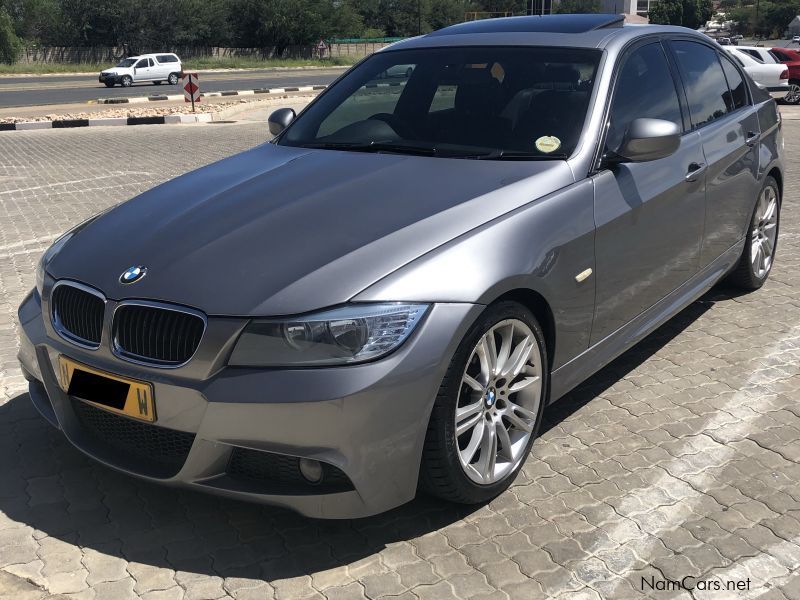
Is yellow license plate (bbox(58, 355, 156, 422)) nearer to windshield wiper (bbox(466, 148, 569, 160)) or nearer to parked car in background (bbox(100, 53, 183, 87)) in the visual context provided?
windshield wiper (bbox(466, 148, 569, 160))

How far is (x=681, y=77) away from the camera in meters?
4.50

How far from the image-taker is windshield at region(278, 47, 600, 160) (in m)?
3.73

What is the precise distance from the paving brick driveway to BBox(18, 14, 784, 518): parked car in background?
227mm

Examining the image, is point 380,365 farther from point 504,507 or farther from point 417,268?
point 504,507

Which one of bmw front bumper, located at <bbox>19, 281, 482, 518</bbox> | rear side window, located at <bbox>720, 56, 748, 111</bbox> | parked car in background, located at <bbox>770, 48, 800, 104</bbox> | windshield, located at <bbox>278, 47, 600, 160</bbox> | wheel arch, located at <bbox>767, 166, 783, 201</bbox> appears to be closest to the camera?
bmw front bumper, located at <bbox>19, 281, 482, 518</bbox>

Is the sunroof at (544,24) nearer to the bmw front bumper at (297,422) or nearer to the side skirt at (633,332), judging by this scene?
the side skirt at (633,332)

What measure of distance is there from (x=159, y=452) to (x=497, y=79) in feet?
7.62

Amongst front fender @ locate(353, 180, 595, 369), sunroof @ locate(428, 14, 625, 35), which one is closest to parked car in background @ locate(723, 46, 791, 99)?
sunroof @ locate(428, 14, 625, 35)

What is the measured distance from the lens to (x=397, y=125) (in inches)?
161

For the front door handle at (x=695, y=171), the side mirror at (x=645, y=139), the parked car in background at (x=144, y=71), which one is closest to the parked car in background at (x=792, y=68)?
the front door handle at (x=695, y=171)

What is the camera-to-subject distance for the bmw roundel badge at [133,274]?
2.93 m

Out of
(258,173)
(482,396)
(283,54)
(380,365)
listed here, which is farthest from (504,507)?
(283,54)

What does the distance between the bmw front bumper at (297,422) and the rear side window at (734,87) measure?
314cm

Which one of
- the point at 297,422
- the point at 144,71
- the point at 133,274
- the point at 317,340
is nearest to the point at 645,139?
the point at 317,340
